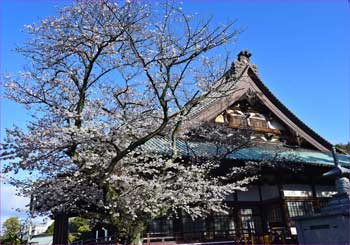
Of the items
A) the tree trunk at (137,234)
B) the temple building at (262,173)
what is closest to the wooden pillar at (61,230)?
the temple building at (262,173)

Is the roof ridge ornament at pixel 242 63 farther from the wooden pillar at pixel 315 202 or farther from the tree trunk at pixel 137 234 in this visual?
the tree trunk at pixel 137 234

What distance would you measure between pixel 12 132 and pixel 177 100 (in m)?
4.12

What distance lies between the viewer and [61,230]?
11906mm

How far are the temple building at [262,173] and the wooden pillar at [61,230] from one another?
379 centimetres

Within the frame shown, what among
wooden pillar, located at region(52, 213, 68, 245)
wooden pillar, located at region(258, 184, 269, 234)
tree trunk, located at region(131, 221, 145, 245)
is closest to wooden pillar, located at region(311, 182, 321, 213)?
wooden pillar, located at region(258, 184, 269, 234)

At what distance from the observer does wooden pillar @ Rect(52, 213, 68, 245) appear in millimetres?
11734

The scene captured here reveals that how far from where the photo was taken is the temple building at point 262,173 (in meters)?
11.0

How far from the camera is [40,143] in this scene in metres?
6.88

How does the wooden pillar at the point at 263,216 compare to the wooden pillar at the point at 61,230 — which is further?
the wooden pillar at the point at 263,216

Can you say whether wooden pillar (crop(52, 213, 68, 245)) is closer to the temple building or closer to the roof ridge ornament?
the temple building

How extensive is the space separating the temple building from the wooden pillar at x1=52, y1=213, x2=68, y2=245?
3.79 meters

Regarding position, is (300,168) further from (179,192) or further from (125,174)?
(125,174)

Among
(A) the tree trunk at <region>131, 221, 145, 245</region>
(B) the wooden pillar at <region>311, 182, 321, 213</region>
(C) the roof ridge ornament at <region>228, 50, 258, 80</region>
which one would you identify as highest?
(C) the roof ridge ornament at <region>228, 50, 258, 80</region>


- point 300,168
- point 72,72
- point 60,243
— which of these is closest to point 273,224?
point 300,168
